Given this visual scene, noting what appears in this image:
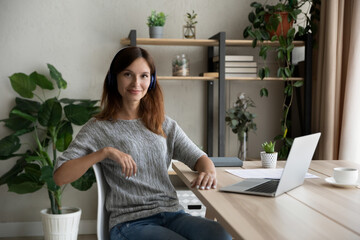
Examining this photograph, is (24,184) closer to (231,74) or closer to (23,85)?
(23,85)

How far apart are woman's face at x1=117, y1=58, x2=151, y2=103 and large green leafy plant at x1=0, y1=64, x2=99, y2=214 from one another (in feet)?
4.88

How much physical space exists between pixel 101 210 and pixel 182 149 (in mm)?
417

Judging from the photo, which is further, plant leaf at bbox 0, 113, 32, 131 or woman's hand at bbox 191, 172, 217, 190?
plant leaf at bbox 0, 113, 32, 131

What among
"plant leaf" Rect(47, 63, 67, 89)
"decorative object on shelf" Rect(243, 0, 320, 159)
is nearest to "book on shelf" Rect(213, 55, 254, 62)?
"decorative object on shelf" Rect(243, 0, 320, 159)

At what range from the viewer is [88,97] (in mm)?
3602

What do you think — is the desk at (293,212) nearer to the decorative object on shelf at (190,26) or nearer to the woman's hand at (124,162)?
the woman's hand at (124,162)

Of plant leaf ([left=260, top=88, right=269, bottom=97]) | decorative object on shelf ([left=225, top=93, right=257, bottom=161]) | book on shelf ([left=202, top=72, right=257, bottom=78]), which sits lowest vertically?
decorative object on shelf ([left=225, top=93, right=257, bottom=161])

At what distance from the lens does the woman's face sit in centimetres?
186

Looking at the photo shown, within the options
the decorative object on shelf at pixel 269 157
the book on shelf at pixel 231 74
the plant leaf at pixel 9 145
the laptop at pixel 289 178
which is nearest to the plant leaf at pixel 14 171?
the plant leaf at pixel 9 145

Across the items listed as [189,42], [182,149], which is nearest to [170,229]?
[182,149]

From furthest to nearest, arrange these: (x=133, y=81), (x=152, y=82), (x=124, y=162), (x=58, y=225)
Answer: (x=58, y=225), (x=152, y=82), (x=133, y=81), (x=124, y=162)

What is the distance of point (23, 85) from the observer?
336cm

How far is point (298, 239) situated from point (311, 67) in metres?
2.57

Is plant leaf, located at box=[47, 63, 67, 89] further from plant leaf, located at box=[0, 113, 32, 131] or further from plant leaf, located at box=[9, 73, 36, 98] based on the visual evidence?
plant leaf, located at box=[0, 113, 32, 131]
